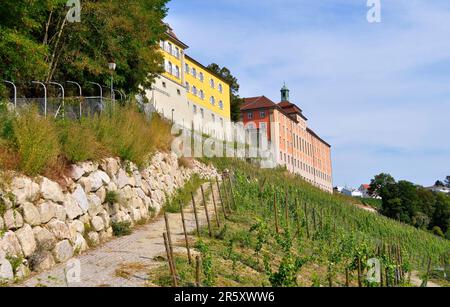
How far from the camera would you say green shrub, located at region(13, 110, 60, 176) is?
11391 mm

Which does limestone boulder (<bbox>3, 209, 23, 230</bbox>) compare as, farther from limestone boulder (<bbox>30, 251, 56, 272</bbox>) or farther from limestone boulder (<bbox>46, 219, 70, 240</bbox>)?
limestone boulder (<bbox>46, 219, 70, 240</bbox>)

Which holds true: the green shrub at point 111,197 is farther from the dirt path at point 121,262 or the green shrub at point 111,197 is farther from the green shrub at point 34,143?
the green shrub at point 34,143

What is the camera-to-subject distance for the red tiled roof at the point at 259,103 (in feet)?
277

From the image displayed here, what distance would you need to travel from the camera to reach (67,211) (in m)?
12.4

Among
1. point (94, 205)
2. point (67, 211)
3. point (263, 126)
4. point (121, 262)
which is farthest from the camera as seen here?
point (263, 126)

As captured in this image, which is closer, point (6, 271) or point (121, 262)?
point (6, 271)

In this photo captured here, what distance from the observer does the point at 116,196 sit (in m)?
14.8

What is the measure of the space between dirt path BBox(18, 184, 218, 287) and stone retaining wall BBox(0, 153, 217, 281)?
351 mm

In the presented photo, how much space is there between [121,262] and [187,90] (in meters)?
49.1

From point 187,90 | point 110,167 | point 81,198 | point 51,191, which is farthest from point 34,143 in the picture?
point 187,90

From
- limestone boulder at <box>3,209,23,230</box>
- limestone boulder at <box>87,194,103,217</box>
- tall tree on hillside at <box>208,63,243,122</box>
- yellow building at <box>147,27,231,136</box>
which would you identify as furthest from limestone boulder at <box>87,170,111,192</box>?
tall tree on hillside at <box>208,63,243,122</box>

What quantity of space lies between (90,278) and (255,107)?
76.8 metres

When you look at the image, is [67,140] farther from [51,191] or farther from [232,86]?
[232,86]

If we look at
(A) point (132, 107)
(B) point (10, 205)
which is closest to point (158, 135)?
(A) point (132, 107)
